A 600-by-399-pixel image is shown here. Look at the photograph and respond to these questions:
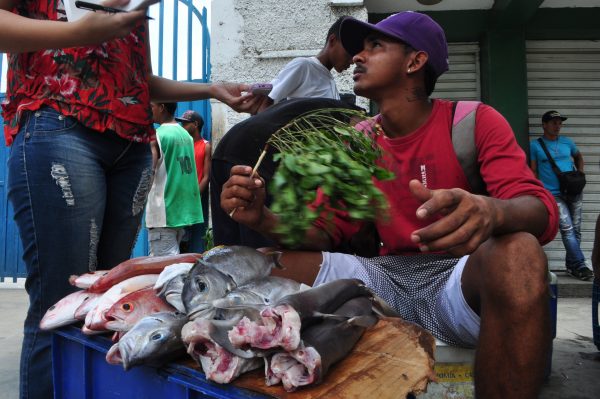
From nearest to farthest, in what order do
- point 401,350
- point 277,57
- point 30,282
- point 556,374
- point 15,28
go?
point 401,350, point 15,28, point 30,282, point 556,374, point 277,57

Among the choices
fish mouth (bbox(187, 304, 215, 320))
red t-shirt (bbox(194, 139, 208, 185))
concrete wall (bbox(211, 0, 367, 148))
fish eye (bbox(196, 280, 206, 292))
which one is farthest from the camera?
red t-shirt (bbox(194, 139, 208, 185))

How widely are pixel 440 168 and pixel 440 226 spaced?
92 cm

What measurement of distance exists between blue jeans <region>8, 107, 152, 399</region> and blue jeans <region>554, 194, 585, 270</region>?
574cm

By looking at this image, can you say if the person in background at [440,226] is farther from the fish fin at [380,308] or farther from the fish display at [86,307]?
the fish display at [86,307]

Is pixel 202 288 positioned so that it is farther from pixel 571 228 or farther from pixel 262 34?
pixel 571 228

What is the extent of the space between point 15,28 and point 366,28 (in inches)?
61.5

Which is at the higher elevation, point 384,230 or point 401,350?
point 384,230

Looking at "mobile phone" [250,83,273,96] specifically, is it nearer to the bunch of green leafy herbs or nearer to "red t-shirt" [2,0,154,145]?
"red t-shirt" [2,0,154,145]

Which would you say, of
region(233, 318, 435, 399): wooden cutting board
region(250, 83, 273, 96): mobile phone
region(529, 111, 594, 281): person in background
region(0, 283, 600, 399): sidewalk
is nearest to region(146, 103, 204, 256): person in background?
region(0, 283, 600, 399): sidewalk

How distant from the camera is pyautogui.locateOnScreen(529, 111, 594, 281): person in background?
6.17 m

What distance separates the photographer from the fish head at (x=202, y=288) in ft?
5.07

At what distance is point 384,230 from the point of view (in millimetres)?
2379

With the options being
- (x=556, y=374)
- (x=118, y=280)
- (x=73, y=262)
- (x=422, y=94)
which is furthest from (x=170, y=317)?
(x=556, y=374)

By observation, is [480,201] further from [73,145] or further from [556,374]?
[556,374]
